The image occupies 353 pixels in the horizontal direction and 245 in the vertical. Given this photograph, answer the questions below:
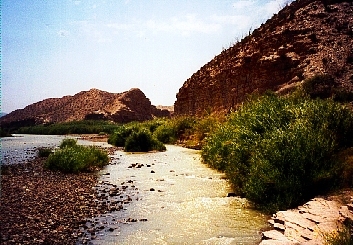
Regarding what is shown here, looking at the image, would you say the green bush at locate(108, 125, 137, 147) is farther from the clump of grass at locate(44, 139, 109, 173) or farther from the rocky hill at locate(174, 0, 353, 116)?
the clump of grass at locate(44, 139, 109, 173)

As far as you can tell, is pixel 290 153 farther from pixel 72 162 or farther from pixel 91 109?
pixel 91 109

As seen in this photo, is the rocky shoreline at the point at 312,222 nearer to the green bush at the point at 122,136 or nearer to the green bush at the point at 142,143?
the green bush at the point at 142,143

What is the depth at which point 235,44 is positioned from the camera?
42.4 meters

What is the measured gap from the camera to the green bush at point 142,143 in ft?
93.8

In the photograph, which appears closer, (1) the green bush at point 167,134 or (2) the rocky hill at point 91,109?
(1) the green bush at point 167,134

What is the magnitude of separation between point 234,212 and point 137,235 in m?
3.18

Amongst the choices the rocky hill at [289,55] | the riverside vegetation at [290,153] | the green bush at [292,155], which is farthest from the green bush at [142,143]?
the green bush at [292,155]

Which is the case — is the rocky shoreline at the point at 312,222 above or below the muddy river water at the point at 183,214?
above

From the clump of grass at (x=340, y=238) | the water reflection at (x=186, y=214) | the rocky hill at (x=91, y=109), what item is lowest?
the water reflection at (x=186, y=214)

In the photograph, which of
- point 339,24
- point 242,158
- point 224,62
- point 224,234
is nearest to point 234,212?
point 224,234

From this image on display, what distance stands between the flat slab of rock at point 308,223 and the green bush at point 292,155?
0.95 m

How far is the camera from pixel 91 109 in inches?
4291

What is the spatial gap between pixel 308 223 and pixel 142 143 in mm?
22834

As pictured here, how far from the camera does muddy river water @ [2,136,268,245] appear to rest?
7477 mm
